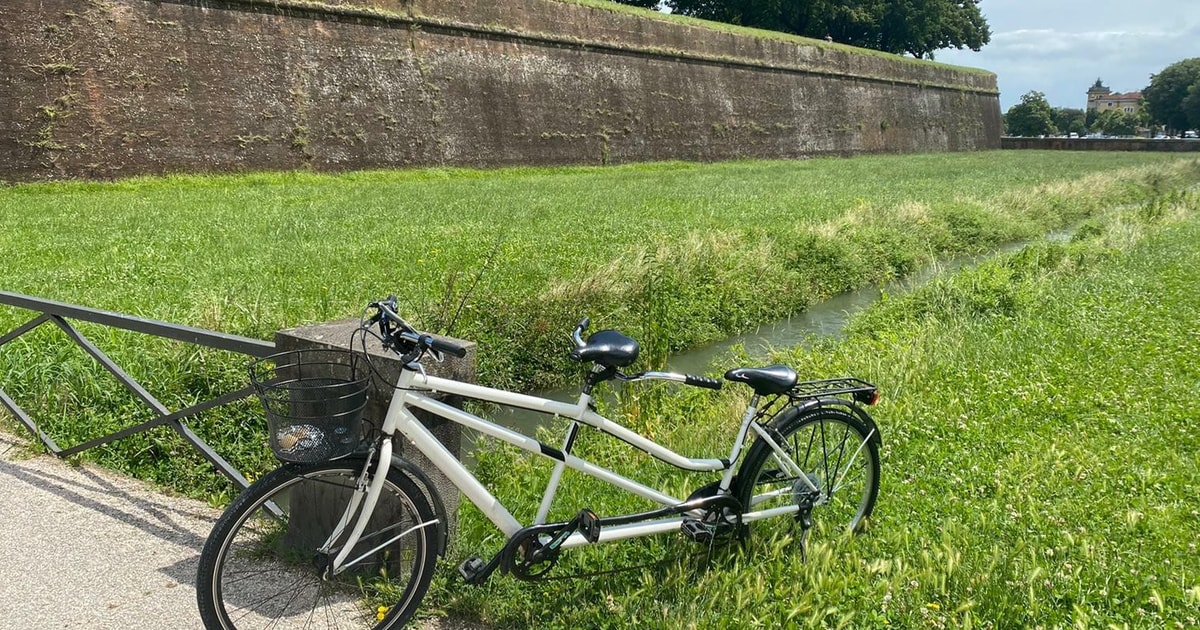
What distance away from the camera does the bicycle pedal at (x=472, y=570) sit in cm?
243

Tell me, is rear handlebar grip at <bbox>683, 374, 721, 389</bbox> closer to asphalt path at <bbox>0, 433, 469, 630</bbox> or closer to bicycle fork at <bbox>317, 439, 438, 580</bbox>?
bicycle fork at <bbox>317, 439, 438, 580</bbox>

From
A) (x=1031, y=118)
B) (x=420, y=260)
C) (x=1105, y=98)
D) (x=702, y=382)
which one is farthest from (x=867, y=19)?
(x=1105, y=98)

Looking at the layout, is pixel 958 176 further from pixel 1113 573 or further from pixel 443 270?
pixel 1113 573

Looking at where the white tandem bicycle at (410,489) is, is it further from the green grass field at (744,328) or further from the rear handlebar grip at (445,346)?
the green grass field at (744,328)

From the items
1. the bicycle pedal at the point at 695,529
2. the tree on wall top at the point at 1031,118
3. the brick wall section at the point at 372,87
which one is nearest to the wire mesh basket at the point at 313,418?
the bicycle pedal at the point at 695,529

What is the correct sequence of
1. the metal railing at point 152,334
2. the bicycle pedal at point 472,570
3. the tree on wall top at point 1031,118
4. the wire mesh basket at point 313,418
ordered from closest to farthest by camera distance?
1. the wire mesh basket at point 313,418
2. the bicycle pedal at point 472,570
3. the metal railing at point 152,334
4. the tree on wall top at point 1031,118

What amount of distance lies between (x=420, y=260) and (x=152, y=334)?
4.41m

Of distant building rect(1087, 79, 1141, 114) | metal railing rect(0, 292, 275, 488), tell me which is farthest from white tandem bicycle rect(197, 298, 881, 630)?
distant building rect(1087, 79, 1141, 114)

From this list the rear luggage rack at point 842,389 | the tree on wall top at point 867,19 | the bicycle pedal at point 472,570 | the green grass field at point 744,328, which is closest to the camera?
the bicycle pedal at point 472,570

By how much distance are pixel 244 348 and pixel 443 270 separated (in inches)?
185

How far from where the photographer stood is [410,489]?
7.72ft

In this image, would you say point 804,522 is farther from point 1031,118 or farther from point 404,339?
point 1031,118

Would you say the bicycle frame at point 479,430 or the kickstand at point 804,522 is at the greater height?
the bicycle frame at point 479,430

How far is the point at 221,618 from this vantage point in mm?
2213
